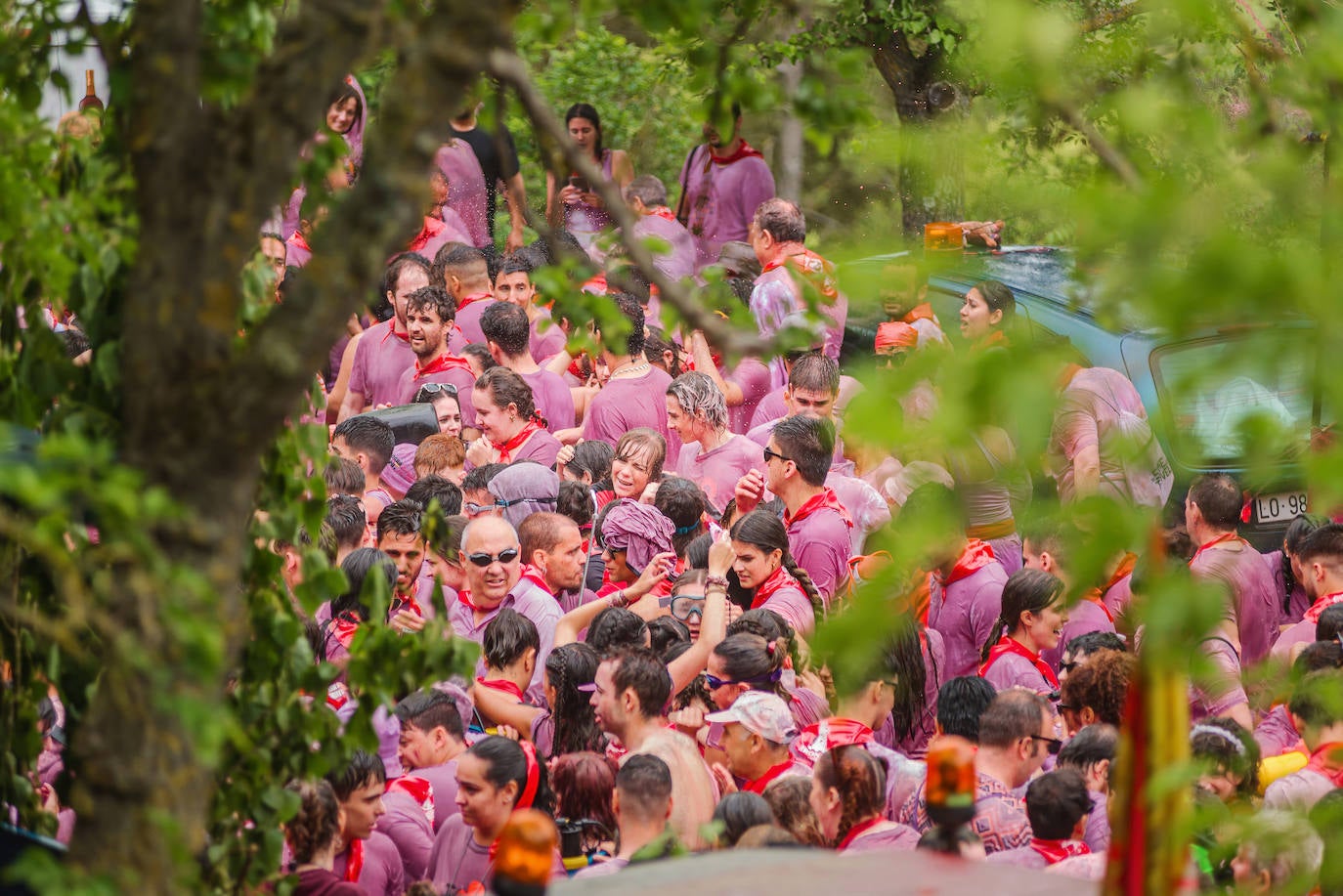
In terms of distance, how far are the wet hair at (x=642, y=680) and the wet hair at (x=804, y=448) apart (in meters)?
1.66

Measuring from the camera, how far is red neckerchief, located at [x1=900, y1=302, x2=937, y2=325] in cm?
214

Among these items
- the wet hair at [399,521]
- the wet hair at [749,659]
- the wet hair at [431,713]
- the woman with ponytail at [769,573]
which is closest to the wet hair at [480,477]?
the wet hair at [399,521]

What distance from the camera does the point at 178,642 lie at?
6.78 ft

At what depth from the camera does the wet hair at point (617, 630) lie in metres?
5.83

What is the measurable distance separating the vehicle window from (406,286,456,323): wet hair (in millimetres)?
6487

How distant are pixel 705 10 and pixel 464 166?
8804 mm

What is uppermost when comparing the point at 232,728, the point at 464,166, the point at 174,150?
the point at 464,166

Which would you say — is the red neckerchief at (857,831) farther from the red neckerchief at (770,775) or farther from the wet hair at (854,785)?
the red neckerchief at (770,775)

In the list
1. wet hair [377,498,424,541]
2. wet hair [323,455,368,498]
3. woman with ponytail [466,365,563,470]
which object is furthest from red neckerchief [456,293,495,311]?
wet hair [377,498,424,541]

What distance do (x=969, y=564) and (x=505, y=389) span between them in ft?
8.24

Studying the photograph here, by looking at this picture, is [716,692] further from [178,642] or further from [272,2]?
[178,642]

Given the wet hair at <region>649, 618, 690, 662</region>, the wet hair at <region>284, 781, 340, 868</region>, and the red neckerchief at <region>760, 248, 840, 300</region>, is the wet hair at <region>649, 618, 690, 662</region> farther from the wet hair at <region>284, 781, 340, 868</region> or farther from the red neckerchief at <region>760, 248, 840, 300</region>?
the red neckerchief at <region>760, 248, 840, 300</region>

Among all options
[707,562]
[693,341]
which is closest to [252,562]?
Result: [707,562]

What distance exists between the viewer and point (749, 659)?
17.9ft
